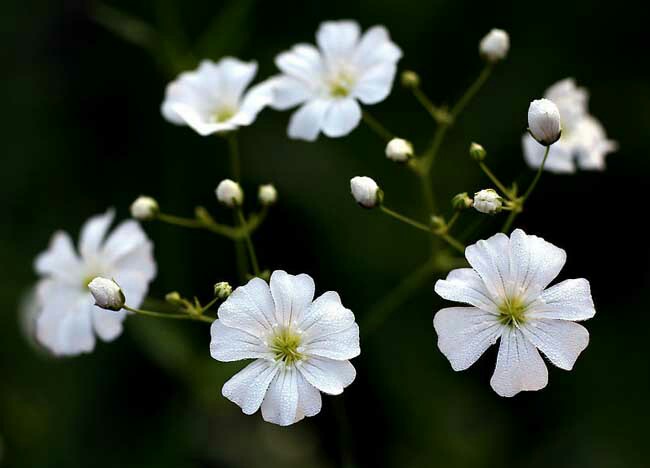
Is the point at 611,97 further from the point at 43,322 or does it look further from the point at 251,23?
the point at 43,322

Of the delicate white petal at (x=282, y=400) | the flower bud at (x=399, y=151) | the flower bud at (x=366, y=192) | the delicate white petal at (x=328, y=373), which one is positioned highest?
the flower bud at (x=399, y=151)

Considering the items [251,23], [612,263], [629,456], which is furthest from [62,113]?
[629,456]

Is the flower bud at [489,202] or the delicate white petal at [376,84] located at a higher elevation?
the delicate white petal at [376,84]

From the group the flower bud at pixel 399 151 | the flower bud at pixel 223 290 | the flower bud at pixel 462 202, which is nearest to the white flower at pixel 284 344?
the flower bud at pixel 223 290

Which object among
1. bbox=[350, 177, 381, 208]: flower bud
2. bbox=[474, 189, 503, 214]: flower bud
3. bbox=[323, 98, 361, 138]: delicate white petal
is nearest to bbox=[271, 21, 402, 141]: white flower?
bbox=[323, 98, 361, 138]: delicate white petal

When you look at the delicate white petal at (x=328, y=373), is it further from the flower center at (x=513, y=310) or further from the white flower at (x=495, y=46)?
the white flower at (x=495, y=46)

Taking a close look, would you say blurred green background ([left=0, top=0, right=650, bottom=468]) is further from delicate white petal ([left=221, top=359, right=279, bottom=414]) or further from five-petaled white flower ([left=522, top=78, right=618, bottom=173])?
delicate white petal ([left=221, top=359, right=279, bottom=414])
